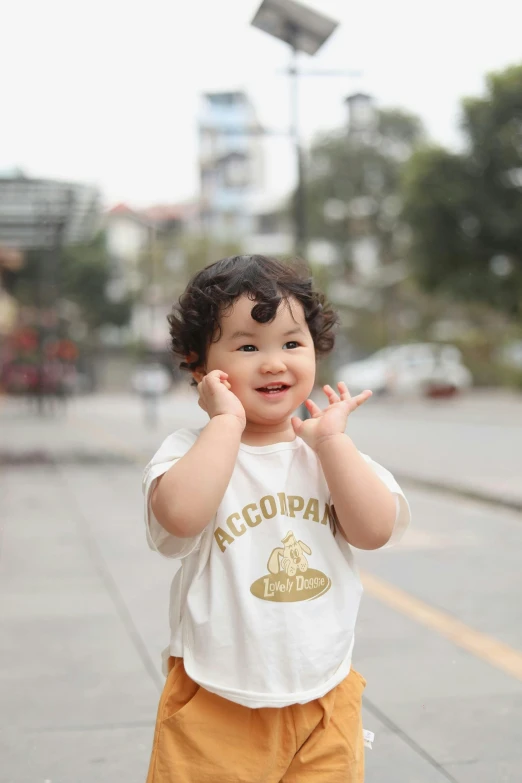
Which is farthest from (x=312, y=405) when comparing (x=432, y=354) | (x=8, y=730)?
(x=432, y=354)

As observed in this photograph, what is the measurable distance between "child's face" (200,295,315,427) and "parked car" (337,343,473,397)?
30720 millimetres

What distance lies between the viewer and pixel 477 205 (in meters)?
26.3

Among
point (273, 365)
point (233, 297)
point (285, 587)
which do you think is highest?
point (233, 297)

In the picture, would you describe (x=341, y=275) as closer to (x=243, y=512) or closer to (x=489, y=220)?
(x=489, y=220)

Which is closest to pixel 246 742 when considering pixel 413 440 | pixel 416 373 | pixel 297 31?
pixel 297 31

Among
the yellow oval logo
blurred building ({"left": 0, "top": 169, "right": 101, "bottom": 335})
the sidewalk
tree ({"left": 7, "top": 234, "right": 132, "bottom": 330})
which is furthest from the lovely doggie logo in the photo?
tree ({"left": 7, "top": 234, "right": 132, "bottom": 330})

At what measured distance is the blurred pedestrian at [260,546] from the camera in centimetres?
197

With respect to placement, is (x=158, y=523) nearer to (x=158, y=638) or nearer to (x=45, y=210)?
(x=158, y=638)

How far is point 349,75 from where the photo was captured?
1120 centimetres

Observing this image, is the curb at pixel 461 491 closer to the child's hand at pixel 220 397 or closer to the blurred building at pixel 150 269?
the child's hand at pixel 220 397

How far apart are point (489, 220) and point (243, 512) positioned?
24.7 meters

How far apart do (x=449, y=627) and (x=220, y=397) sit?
3.14 meters

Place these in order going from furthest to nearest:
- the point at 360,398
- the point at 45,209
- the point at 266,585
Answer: the point at 45,209 < the point at 360,398 < the point at 266,585

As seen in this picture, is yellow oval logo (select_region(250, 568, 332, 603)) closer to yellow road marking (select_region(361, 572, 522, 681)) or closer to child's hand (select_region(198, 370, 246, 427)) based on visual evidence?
child's hand (select_region(198, 370, 246, 427))
